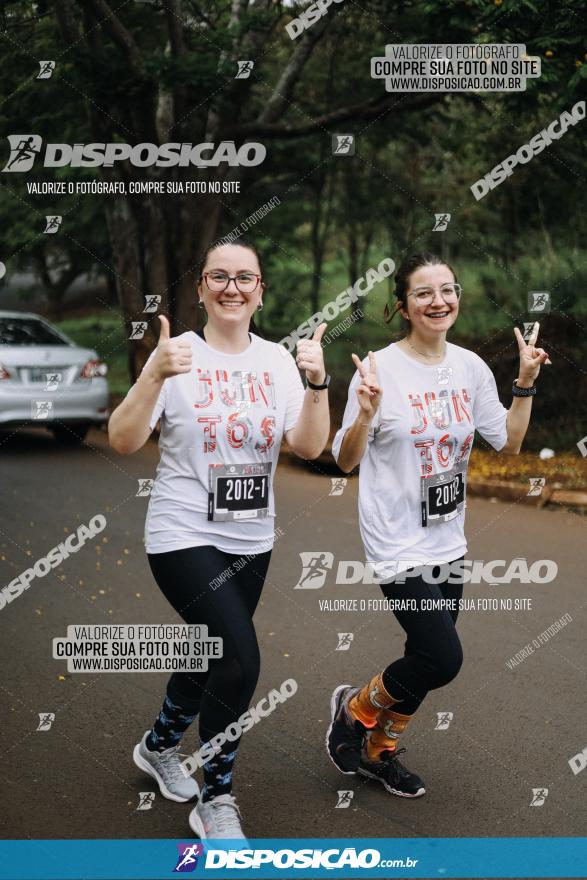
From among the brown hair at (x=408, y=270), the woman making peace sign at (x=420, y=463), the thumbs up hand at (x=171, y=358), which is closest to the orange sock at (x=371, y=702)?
the woman making peace sign at (x=420, y=463)

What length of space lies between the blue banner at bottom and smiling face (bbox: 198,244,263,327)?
1708 mm

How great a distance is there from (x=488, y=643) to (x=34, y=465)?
21.5 feet

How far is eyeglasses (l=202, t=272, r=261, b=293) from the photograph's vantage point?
11.9ft

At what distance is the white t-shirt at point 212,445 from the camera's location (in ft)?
11.7

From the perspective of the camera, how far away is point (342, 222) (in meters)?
19.5

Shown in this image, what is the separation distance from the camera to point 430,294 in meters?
3.94

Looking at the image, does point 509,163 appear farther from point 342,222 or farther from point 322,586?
point 322,586

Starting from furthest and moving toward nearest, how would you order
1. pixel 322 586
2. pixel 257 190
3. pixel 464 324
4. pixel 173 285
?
pixel 257 190 → pixel 464 324 → pixel 173 285 → pixel 322 586

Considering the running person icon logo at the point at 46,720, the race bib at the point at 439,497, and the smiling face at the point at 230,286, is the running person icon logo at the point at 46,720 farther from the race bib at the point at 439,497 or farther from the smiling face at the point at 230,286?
the smiling face at the point at 230,286

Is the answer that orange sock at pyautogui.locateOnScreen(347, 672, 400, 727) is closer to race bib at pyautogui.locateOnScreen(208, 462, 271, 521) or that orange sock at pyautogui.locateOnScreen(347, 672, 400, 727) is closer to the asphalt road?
the asphalt road

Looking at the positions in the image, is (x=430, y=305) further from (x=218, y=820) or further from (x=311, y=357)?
(x=218, y=820)

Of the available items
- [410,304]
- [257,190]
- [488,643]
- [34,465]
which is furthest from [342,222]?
[410,304]

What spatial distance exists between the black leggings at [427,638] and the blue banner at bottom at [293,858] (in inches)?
21.4

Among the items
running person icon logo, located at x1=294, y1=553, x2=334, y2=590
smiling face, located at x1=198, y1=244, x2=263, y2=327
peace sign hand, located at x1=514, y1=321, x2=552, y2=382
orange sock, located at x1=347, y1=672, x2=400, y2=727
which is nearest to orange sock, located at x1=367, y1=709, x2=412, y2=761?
orange sock, located at x1=347, y1=672, x2=400, y2=727
